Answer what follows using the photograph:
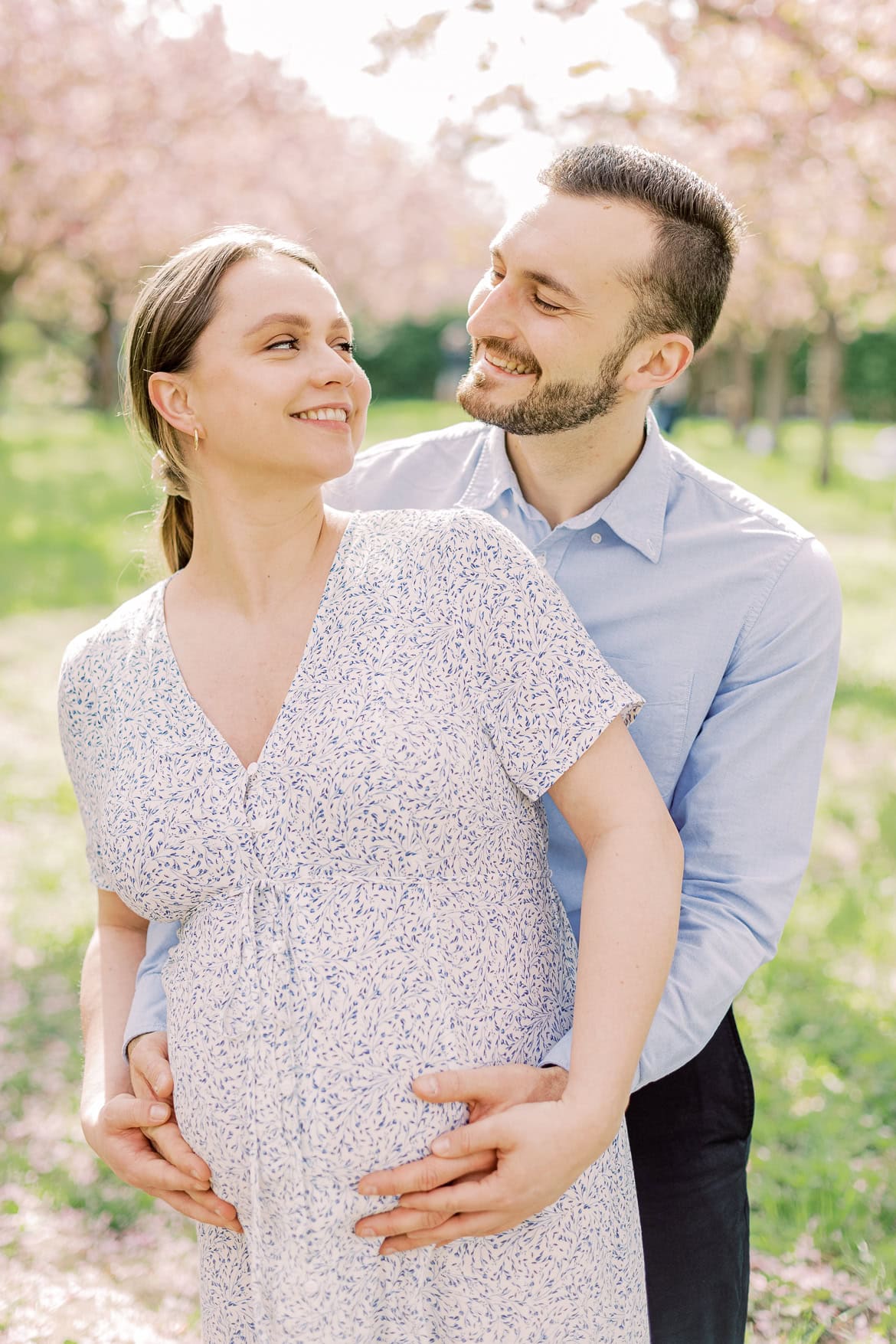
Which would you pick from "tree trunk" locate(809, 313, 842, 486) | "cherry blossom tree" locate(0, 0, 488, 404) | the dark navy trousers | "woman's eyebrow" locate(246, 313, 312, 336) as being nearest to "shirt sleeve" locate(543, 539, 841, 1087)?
the dark navy trousers

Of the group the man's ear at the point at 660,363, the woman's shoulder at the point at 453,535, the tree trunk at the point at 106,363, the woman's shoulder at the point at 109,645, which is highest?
the man's ear at the point at 660,363

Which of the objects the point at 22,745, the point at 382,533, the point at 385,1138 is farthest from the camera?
the point at 22,745

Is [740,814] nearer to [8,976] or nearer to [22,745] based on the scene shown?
[8,976]

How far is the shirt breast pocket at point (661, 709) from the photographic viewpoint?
2.17m

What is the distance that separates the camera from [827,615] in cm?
219

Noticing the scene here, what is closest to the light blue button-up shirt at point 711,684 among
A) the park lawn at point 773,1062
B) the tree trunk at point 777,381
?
the park lawn at point 773,1062

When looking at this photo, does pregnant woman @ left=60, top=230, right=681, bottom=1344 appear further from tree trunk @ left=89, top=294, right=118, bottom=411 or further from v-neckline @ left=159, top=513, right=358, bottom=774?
tree trunk @ left=89, top=294, right=118, bottom=411

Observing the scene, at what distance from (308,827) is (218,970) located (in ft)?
0.81

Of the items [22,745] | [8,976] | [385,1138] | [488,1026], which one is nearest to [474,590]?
[488,1026]

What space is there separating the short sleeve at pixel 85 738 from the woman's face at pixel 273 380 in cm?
42

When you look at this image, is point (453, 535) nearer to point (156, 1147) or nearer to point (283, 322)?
point (283, 322)

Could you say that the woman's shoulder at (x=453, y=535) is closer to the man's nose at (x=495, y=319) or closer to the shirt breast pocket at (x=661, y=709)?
the shirt breast pocket at (x=661, y=709)

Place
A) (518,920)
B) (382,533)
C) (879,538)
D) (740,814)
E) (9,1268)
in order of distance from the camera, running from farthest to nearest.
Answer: (879,538)
(9,1268)
(740,814)
(382,533)
(518,920)

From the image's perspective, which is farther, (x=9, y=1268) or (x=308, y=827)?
(x=9, y=1268)
